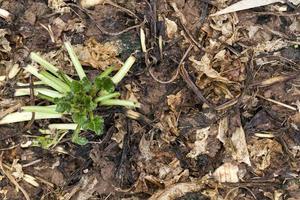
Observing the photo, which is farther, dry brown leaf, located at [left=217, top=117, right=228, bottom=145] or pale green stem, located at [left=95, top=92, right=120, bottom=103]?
dry brown leaf, located at [left=217, top=117, right=228, bottom=145]

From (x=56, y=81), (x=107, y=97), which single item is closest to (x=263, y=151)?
(x=107, y=97)

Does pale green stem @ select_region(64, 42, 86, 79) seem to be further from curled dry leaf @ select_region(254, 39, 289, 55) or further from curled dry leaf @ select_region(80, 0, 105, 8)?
curled dry leaf @ select_region(254, 39, 289, 55)

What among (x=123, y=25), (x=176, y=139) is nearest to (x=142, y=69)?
(x=123, y=25)

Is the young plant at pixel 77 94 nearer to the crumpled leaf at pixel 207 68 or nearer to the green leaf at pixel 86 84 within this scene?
the green leaf at pixel 86 84

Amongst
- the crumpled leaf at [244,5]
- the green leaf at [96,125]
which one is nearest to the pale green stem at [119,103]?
the green leaf at [96,125]

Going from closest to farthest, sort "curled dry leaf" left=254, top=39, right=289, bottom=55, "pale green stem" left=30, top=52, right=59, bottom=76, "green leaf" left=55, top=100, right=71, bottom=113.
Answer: "green leaf" left=55, top=100, right=71, bottom=113, "pale green stem" left=30, top=52, right=59, bottom=76, "curled dry leaf" left=254, top=39, right=289, bottom=55

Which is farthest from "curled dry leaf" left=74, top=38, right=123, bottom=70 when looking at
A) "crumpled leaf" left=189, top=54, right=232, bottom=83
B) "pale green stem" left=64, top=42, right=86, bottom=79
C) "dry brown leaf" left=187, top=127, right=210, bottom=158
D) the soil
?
"dry brown leaf" left=187, top=127, right=210, bottom=158
